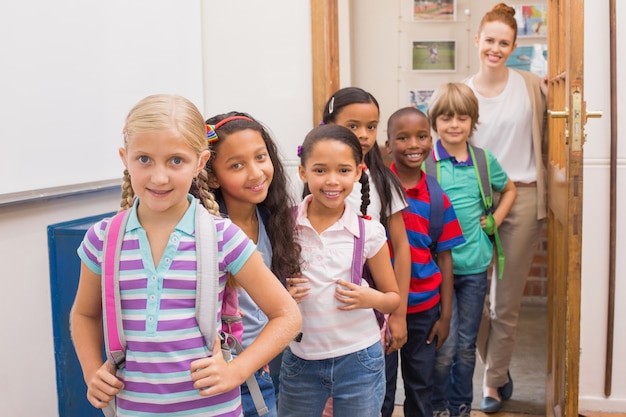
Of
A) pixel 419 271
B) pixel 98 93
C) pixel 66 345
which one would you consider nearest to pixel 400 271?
pixel 419 271

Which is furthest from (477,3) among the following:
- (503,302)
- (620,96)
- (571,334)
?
(571,334)

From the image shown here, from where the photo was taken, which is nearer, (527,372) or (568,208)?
(568,208)

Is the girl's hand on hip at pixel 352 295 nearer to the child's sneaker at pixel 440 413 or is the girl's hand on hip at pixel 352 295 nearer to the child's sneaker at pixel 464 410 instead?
the child's sneaker at pixel 440 413

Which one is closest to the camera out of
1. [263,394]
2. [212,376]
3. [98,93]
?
[212,376]

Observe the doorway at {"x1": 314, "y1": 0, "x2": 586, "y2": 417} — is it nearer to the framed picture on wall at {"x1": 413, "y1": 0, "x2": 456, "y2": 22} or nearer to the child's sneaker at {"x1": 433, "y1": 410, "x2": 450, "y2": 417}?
the child's sneaker at {"x1": 433, "y1": 410, "x2": 450, "y2": 417}

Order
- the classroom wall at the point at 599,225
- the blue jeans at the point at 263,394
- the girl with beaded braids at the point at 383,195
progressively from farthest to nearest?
1. the classroom wall at the point at 599,225
2. the girl with beaded braids at the point at 383,195
3. the blue jeans at the point at 263,394

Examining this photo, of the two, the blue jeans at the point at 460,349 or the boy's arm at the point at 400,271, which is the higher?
the boy's arm at the point at 400,271

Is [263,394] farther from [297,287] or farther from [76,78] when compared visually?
[76,78]

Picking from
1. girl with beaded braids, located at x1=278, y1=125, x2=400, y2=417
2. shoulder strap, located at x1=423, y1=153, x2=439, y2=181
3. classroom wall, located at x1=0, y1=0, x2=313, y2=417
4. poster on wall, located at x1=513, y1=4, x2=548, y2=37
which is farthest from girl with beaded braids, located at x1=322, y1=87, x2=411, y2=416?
poster on wall, located at x1=513, y1=4, x2=548, y2=37

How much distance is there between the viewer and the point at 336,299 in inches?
71.9

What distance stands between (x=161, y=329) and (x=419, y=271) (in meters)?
1.30

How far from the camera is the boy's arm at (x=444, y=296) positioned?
2.48 meters

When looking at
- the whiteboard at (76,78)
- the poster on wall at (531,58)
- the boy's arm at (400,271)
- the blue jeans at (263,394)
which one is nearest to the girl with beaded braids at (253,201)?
the blue jeans at (263,394)

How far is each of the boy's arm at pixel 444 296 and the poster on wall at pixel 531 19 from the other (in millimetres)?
2804
